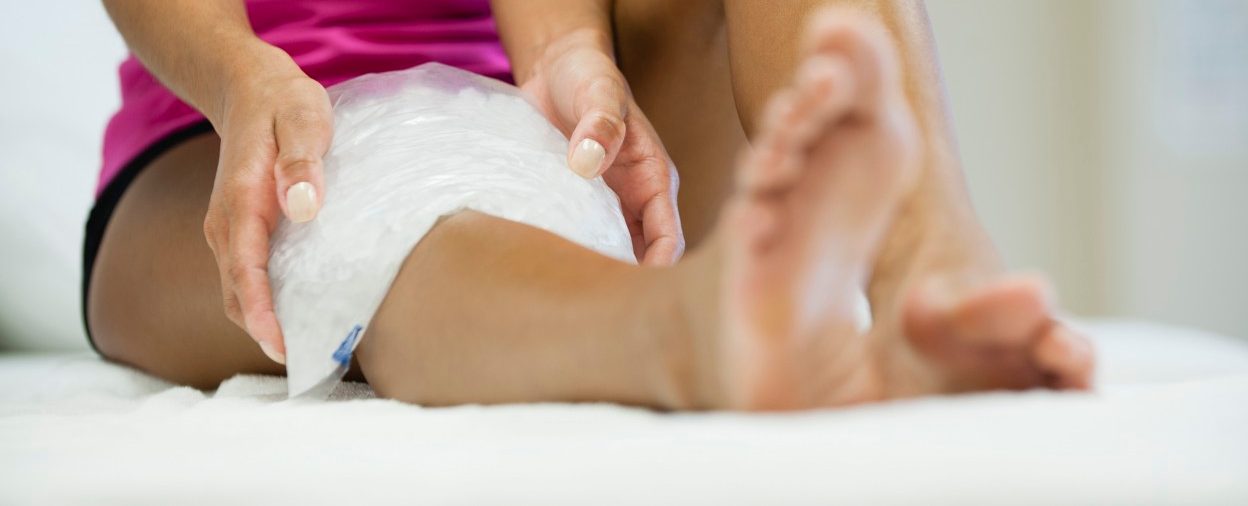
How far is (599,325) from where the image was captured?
49 centimetres

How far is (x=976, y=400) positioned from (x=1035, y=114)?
2.19 metres

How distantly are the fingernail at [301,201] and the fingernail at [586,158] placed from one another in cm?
16

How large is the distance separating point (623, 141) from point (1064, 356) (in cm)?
38

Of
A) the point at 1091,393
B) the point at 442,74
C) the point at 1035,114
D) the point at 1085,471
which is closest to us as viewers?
the point at 1085,471

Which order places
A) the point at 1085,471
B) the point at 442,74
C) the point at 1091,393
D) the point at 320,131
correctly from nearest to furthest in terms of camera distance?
the point at 1085,471
the point at 1091,393
the point at 320,131
the point at 442,74

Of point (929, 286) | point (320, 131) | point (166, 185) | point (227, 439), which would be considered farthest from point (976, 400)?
point (166, 185)

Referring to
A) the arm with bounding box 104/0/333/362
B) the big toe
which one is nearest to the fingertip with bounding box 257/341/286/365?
the arm with bounding box 104/0/333/362

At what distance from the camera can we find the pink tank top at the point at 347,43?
0.92 metres

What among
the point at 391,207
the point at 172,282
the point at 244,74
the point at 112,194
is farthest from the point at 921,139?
the point at 112,194

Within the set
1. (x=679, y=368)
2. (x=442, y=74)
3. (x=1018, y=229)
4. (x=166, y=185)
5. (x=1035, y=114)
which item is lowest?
(x=1018, y=229)

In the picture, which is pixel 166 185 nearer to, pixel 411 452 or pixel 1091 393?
pixel 411 452

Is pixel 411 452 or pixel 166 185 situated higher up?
pixel 411 452

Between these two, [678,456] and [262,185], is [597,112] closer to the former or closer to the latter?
[262,185]

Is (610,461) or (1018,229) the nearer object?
(610,461)
